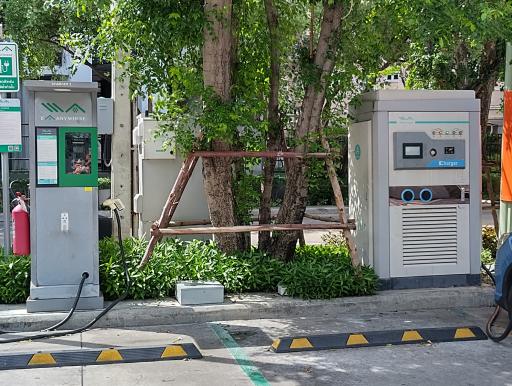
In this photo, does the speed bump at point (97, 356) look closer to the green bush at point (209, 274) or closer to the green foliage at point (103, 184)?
the green bush at point (209, 274)

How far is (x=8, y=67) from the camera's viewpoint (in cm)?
751

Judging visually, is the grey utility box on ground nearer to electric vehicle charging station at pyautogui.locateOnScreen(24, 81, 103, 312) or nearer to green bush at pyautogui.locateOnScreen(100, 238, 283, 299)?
green bush at pyautogui.locateOnScreen(100, 238, 283, 299)

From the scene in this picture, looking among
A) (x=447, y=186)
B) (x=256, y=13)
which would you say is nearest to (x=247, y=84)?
(x=256, y=13)

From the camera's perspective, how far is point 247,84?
8.80 m

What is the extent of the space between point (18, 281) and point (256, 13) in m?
4.76

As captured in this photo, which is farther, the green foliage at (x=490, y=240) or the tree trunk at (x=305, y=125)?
the green foliage at (x=490, y=240)

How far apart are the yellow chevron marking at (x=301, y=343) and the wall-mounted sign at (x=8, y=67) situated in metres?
4.13

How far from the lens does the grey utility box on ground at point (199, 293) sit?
24.1 feet

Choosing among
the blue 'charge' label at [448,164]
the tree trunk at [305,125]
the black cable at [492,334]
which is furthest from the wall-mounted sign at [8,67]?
the black cable at [492,334]

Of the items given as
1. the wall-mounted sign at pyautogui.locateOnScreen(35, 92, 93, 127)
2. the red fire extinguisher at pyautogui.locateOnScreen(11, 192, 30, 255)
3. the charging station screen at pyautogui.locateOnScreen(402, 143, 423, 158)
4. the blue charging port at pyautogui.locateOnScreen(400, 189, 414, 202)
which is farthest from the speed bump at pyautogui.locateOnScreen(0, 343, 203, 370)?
the charging station screen at pyautogui.locateOnScreen(402, 143, 423, 158)

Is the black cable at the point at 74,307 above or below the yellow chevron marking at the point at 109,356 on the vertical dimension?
above

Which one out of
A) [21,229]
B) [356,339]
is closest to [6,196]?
[21,229]

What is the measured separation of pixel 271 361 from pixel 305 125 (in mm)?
3602

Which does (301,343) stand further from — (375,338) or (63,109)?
(63,109)
